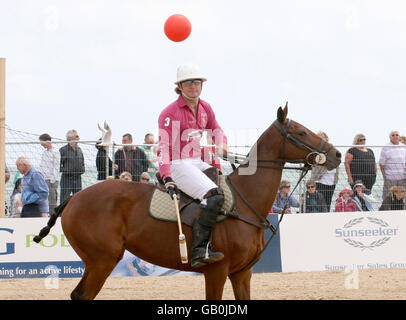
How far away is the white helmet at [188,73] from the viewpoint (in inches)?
280

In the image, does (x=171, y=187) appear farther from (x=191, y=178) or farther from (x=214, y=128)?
(x=214, y=128)

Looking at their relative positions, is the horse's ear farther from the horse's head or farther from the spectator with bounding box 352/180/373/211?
the spectator with bounding box 352/180/373/211

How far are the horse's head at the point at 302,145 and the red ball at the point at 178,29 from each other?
13.3 feet

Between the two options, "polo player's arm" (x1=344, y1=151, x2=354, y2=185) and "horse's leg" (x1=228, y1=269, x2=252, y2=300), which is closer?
"horse's leg" (x1=228, y1=269, x2=252, y2=300)

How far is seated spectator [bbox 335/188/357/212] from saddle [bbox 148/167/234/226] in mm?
5885

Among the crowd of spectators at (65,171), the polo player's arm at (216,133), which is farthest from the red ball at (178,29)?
the polo player's arm at (216,133)

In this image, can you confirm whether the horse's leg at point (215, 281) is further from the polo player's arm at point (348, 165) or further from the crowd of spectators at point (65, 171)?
the polo player's arm at point (348, 165)

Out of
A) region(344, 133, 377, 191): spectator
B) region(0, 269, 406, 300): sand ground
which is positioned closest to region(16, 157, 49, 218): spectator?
region(0, 269, 406, 300): sand ground

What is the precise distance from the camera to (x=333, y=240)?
1248 centimetres

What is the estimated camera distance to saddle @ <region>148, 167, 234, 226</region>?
6980mm

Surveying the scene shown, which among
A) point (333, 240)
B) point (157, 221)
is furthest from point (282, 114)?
point (333, 240)

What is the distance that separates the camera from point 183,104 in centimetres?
716

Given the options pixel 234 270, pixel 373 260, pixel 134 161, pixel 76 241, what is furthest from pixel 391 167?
pixel 76 241

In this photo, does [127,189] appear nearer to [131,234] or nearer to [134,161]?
[131,234]
